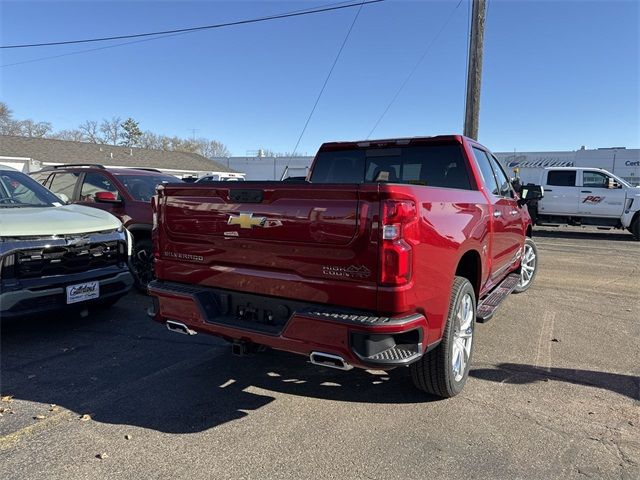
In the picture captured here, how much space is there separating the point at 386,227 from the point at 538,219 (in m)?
15.6

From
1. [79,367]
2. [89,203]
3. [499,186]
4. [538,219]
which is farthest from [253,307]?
[538,219]

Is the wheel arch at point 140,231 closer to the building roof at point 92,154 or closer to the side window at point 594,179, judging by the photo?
the side window at point 594,179

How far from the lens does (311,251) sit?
117 inches

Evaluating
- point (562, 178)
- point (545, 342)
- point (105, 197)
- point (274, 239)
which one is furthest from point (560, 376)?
point (562, 178)

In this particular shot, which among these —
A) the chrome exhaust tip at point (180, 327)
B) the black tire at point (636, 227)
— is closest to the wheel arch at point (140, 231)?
the chrome exhaust tip at point (180, 327)

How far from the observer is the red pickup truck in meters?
2.78

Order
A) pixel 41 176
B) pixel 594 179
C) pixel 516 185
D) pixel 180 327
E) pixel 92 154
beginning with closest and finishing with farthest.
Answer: pixel 180 327, pixel 516 185, pixel 41 176, pixel 594 179, pixel 92 154

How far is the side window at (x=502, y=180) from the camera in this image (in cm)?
544

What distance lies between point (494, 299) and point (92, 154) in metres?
33.4

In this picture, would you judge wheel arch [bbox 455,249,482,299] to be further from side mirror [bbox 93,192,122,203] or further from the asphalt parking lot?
side mirror [bbox 93,192,122,203]

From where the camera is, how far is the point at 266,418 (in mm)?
3342

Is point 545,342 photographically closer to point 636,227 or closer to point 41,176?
point 41,176

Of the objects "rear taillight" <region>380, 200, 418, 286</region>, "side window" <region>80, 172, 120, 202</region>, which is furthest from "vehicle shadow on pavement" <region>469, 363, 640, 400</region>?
"side window" <region>80, 172, 120, 202</region>

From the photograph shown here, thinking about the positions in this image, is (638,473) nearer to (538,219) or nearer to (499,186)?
(499,186)
